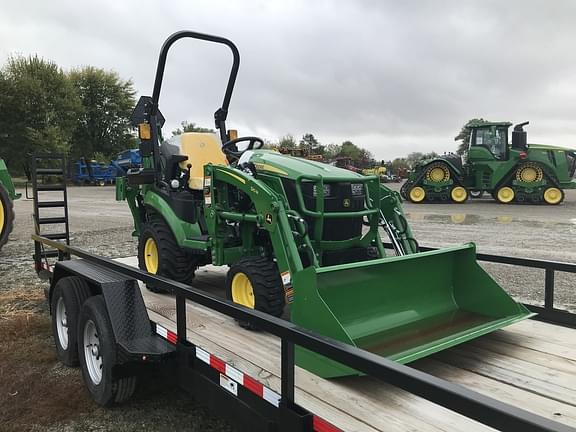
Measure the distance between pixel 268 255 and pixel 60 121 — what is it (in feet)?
117

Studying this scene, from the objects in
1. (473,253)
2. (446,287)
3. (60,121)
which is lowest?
(446,287)

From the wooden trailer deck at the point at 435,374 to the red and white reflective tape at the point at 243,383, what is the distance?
128mm

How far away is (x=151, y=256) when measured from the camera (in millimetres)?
4367

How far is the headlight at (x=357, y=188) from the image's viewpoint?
3506 millimetres

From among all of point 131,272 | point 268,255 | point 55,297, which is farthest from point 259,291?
point 55,297

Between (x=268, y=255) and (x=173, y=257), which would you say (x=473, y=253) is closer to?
(x=268, y=255)

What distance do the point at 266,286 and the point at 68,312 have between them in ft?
4.50

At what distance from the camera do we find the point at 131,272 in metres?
2.82

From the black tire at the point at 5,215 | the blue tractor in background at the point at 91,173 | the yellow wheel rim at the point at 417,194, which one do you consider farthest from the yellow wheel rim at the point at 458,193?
the blue tractor in background at the point at 91,173

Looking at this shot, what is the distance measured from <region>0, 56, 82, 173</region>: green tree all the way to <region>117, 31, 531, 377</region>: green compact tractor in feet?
102

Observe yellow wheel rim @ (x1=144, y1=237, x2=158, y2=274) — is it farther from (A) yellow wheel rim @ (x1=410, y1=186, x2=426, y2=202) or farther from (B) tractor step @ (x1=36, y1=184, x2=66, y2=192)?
(A) yellow wheel rim @ (x1=410, y1=186, x2=426, y2=202)

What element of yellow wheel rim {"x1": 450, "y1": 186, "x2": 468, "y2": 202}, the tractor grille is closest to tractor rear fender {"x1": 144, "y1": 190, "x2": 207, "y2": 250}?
the tractor grille

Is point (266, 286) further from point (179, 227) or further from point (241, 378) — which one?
point (179, 227)

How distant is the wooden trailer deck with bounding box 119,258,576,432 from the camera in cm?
195
